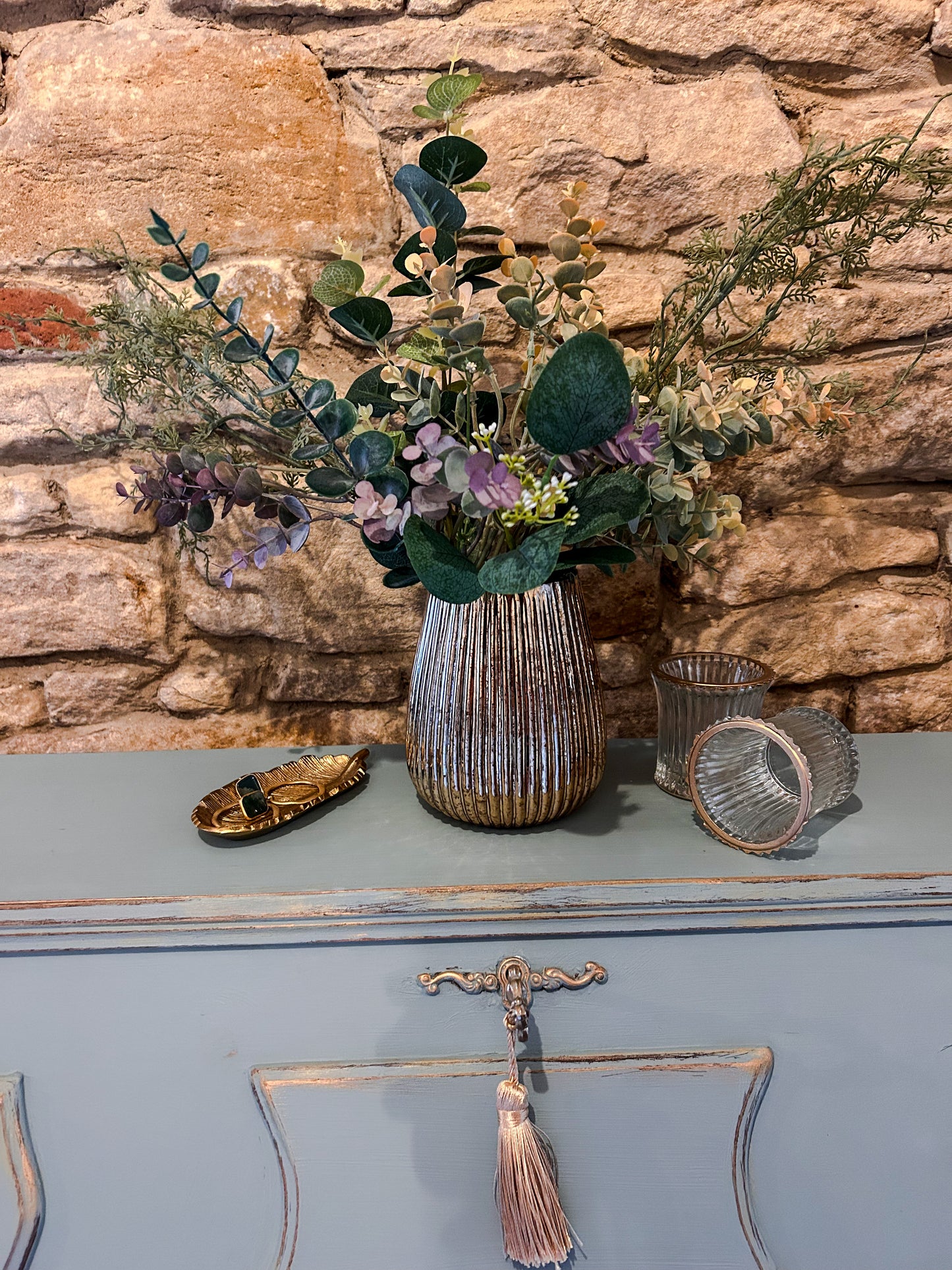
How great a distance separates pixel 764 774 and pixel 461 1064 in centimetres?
41

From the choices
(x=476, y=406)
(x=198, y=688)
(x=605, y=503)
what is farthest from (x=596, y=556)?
(x=198, y=688)

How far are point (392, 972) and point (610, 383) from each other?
0.50 meters

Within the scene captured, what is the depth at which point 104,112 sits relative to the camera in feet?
3.05

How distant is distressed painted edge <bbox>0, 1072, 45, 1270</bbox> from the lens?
69 cm

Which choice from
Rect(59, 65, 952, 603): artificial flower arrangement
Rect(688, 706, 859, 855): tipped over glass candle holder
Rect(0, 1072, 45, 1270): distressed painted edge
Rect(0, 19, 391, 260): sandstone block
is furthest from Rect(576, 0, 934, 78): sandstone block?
Rect(0, 1072, 45, 1270): distressed painted edge

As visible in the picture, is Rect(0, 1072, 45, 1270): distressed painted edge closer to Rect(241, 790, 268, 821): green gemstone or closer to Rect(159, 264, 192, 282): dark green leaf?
Rect(241, 790, 268, 821): green gemstone

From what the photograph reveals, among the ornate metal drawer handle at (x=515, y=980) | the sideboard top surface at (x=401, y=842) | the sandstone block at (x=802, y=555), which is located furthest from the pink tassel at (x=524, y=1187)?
the sandstone block at (x=802, y=555)

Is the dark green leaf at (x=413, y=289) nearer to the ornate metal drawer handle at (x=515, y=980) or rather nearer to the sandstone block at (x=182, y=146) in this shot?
the sandstone block at (x=182, y=146)

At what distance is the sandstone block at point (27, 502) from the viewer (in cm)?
100

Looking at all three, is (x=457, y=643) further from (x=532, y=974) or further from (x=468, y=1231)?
(x=468, y=1231)

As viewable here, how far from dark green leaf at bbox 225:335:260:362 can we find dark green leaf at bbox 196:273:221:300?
39 mm

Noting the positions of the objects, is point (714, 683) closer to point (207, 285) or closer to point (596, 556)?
point (596, 556)

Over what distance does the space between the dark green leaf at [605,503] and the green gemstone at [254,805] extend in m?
0.40

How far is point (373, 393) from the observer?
0.72 m
